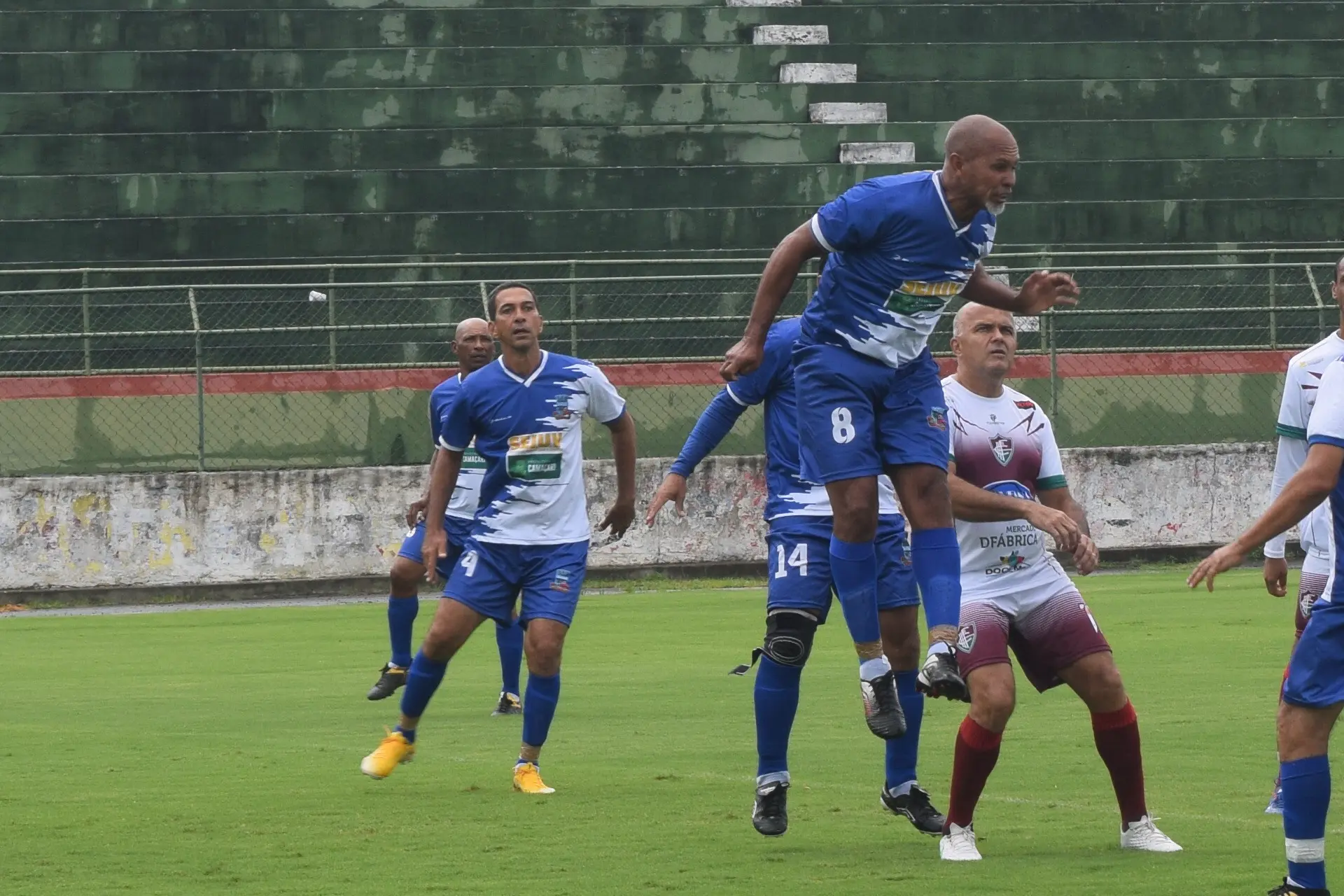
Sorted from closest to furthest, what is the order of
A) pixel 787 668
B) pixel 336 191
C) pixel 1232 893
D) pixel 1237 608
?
pixel 1232 893
pixel 787 668
pixel 1237 608
pixel 336 191

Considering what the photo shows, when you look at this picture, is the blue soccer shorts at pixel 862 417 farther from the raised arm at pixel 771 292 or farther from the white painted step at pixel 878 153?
the white painted step at pixel 878 153

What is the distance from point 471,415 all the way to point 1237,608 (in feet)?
31.5

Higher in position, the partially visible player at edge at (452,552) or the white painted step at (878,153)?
the white painted step at (878,153)

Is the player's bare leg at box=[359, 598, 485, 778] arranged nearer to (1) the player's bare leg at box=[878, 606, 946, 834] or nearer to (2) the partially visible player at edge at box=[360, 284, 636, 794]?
(2) the partially visible player at edge at box=[360, 284, 636, 794]

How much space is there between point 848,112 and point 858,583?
19118mm

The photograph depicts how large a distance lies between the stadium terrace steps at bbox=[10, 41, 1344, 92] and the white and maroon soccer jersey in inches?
737

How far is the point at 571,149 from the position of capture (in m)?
24.6

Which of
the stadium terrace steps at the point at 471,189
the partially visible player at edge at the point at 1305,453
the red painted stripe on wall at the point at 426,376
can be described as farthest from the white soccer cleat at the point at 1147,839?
the stadium terrace steps at the point at 471,189

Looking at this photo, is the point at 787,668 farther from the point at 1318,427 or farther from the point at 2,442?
the point at 2,442

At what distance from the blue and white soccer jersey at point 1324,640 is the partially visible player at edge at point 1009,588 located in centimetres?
119

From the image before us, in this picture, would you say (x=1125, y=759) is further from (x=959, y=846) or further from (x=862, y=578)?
(x=862, y=578)

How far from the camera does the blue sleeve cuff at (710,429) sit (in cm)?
846

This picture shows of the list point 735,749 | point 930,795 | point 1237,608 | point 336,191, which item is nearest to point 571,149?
point 336,191

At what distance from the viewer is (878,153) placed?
2464cm
